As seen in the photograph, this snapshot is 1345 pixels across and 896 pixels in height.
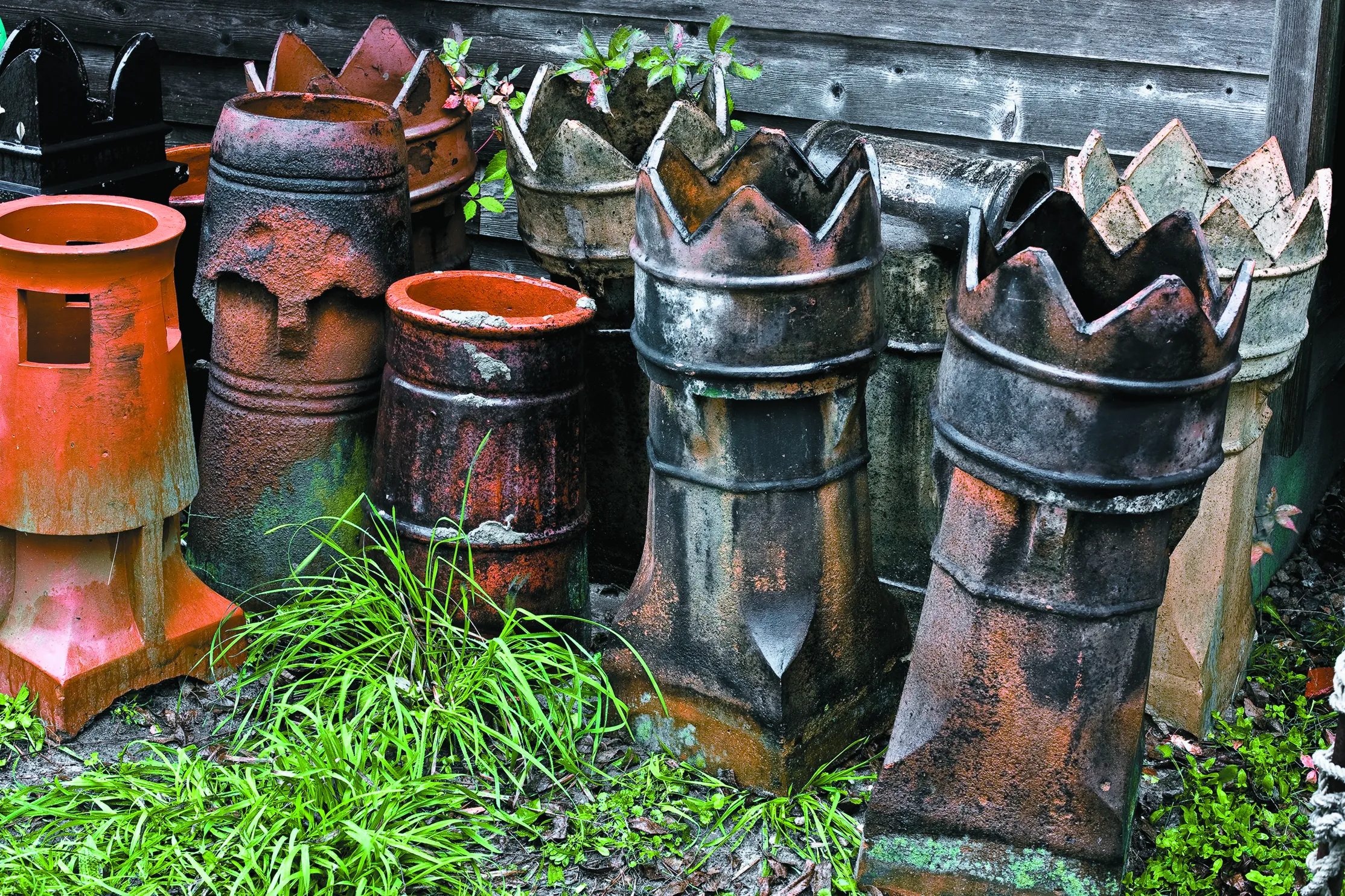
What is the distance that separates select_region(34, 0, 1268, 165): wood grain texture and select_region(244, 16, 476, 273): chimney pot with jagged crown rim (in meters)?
0.41

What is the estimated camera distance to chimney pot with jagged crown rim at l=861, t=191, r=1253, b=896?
2217mm

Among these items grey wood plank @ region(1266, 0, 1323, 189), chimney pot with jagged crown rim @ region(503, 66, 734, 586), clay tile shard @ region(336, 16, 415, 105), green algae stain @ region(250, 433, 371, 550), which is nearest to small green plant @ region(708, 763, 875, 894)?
chimney pot with jagged crown rim @ region(503, 66, 734, 586)

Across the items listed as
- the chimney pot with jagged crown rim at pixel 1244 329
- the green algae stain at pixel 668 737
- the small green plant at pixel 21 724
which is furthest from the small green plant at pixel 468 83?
the small green plant at pixel 21 724

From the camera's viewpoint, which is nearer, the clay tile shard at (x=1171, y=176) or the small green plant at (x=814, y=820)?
the small green plant at (x=814, y=820)

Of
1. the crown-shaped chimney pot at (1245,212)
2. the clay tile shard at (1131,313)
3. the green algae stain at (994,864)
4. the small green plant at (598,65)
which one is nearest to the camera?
the clay tile shard at (1131,313)

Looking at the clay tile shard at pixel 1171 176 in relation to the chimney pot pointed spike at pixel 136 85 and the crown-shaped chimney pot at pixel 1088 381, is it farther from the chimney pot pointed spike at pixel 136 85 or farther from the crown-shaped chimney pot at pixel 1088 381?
the chimney pot pointed spike at pixel 136 85

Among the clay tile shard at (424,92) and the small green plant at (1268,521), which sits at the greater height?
the clay tile shard at (424,92)

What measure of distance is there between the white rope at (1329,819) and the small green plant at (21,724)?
2585 mm

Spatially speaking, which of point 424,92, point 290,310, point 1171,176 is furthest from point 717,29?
point 290,310

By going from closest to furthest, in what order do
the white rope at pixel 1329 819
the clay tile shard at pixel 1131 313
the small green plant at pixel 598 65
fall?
the white rope at pixel 1329 819 < the clay tile shard at pixel 1131 313 < the small green plant at pixel 598 65

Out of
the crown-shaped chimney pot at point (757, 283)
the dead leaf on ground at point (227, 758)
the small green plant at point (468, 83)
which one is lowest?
the dead leaf on ground at point (227, 758)

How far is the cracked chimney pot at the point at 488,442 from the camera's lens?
9.86 feet

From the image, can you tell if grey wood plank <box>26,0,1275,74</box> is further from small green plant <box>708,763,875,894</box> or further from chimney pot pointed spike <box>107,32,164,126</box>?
small green plant <box>708,763,875,894</box>

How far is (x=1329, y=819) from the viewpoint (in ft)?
6.50
